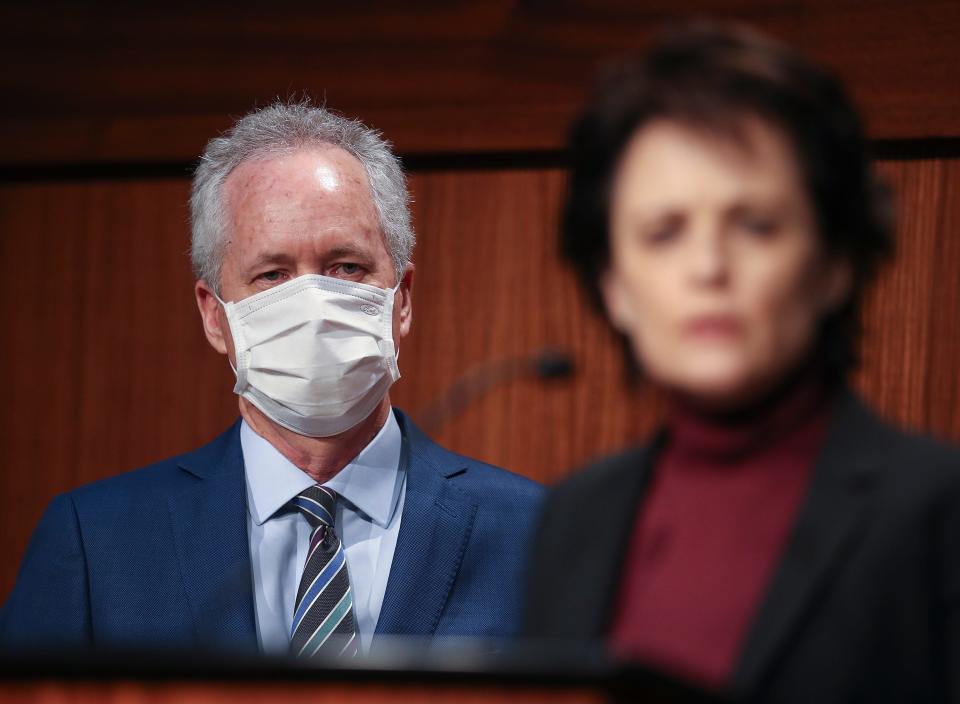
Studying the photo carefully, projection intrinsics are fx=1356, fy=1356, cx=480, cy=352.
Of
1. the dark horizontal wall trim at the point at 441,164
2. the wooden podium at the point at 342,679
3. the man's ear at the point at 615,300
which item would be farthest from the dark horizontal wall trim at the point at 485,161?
the wooden podium at the point at 342,679

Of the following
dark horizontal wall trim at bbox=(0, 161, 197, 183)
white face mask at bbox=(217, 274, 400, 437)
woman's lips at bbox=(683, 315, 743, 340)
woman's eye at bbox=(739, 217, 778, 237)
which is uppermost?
dark horizontal wall trim at bbox=(0, 161, 197, 183)

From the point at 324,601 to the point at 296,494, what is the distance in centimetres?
21

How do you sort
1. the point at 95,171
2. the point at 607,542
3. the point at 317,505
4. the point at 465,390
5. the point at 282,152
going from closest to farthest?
the point at 607,542, the point at 317,505, the point at 282,152, the point at 465,390, the point at 95,171

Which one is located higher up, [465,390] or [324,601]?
[465,390]

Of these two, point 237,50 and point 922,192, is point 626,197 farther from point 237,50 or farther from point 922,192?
point 237,50

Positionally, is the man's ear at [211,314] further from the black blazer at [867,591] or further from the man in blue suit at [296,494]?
the black blazer at [867,591]

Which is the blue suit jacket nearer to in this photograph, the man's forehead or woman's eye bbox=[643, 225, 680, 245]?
the man's forehead

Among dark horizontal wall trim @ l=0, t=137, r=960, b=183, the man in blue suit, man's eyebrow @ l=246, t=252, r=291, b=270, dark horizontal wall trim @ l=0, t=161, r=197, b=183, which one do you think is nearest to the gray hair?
the man in blue suit

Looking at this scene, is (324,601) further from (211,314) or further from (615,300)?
(615,300)

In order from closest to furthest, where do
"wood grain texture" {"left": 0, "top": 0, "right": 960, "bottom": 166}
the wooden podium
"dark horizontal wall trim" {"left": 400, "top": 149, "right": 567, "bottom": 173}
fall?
the wooden podium < "wood grain texture" {"left": 0, "top": 0, "right": 960, "bottom": 166} < "dark horizontal wall trim" {"left": 400, "top": 149, "right": 567, "bottom": 173}

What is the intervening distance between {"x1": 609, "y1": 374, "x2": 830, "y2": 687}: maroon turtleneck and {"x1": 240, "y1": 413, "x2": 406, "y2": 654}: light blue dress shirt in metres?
1.16

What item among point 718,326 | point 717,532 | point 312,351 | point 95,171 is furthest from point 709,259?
point 95,171

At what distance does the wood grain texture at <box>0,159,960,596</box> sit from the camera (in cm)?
268

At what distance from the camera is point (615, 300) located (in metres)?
1.10
